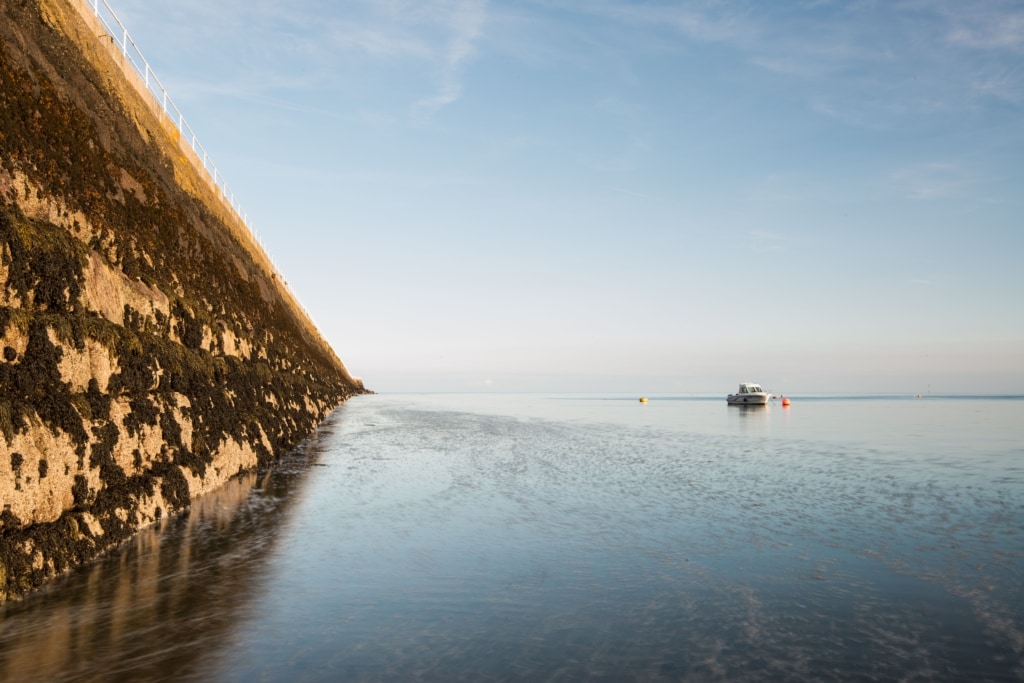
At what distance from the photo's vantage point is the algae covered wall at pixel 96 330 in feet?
29.4

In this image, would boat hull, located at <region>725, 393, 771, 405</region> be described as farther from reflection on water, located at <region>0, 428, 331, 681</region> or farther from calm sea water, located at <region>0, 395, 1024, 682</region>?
reflection on water, located at <region>0, 428, 331, 681</region>

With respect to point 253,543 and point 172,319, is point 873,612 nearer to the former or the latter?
point 253,543

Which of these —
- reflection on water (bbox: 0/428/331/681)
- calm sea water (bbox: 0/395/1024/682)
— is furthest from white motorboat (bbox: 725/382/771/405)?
reflection on water (bbox: 0/428/331/681)

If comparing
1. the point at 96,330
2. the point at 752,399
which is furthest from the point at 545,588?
the point at 752,399

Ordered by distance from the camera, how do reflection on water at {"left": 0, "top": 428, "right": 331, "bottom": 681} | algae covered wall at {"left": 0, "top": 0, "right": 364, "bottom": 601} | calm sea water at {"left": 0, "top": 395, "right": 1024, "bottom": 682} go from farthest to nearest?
algae covered wall at {"left": 0, "top": 0, "right": 364, "bottom": 601}, calm sea water at {"left": 0, "top": 395, "right": 1024, "bottom": 682}, reflection on water at {"left": 0, "top": 428, "right": 331, "bottom": 681}

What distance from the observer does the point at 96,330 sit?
1131 centimetres

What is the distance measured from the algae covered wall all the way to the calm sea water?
0.97 metres

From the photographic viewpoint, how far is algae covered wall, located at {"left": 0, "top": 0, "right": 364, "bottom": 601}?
29.4 feet

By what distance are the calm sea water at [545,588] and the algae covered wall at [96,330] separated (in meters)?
0.97

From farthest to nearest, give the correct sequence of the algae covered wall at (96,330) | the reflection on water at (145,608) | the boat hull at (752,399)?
1. the boat hull at (752,399)
2. the algae covered wall at (96,330)
3. the reflection on water at (145,608)

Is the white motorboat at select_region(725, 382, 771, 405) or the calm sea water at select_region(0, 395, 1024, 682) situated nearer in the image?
the calm sea water at select_region(0, 395, 1024, 682)

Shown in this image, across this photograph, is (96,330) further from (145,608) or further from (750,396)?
(750,396)

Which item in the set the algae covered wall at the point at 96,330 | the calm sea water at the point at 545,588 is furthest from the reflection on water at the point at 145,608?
the algae covered wall at the point at 96,330

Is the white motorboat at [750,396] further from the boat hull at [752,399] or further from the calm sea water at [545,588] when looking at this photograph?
the calm sea water at [545,588]
